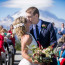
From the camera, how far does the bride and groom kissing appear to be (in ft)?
11.7

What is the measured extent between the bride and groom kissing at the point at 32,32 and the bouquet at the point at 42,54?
6 cm

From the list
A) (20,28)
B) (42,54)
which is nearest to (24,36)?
(20,28)

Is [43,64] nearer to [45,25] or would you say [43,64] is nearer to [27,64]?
[27,64]

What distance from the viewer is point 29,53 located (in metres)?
3.67

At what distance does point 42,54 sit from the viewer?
140 inches

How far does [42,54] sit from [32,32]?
590mm

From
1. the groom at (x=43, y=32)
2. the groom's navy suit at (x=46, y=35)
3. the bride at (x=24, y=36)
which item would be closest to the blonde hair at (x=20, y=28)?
the bride at (x=24, y=36)

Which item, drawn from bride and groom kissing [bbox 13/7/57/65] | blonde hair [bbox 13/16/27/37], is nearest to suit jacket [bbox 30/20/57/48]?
bride and groom kissing [bbox 13/7/57/65]

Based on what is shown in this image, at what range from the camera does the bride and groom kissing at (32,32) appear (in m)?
3.57

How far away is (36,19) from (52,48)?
0.53 metres

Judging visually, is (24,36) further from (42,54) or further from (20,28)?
(42,54)

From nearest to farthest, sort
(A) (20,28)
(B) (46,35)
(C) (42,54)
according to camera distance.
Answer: (C) (42,54) → (A) (20,28) → (B) (46,35)

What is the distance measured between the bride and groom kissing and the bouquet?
0.21 ft

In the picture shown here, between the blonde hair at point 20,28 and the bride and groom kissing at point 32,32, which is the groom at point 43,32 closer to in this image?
the bride and groom kissing at point 32,32
